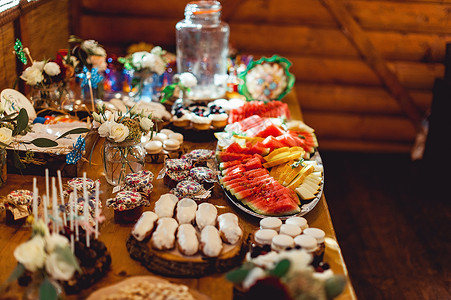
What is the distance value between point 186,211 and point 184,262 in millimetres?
253

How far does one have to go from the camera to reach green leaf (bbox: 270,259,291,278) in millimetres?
1395

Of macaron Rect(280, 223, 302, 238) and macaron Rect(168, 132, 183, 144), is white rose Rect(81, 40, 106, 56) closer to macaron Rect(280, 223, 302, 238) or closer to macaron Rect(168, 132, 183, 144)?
macaron Rect(168, 132, 183, 144)

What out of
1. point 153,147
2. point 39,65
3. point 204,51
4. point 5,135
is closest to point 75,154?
Result: point 5,135

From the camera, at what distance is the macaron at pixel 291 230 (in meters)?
1.83

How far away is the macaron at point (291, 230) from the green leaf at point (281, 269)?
42 cm

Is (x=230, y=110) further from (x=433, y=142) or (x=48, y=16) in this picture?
(x=433, y=142)

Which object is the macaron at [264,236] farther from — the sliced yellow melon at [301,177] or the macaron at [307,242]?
the sliced yellow melon at [301,177]

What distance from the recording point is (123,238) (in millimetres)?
1993

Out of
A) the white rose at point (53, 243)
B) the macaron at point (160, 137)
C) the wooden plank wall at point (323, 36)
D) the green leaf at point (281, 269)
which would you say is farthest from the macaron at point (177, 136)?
the wooden plank wall at point (323, 36)

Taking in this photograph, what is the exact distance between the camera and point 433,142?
14.7ft

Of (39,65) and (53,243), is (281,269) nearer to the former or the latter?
(53,243)

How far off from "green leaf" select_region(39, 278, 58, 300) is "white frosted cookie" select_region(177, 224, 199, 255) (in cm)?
47

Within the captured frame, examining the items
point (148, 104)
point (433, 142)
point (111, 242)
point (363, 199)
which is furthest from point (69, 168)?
point (433, 142)

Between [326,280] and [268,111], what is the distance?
6.39 feet
